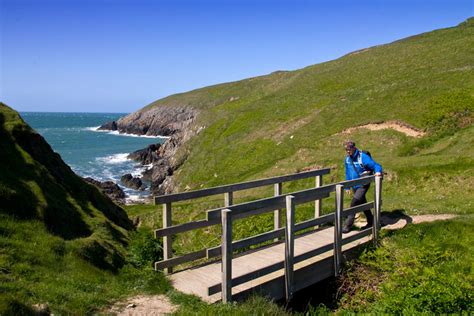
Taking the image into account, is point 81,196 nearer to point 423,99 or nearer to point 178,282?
point 178,282

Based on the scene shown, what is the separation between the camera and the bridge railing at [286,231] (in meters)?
8.72

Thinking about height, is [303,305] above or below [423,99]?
below

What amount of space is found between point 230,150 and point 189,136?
2234 centimetres

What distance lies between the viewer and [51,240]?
10203mm

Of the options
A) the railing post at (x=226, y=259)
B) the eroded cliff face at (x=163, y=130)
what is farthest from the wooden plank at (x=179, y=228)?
the eroded cliff face at (x=163, y=130)

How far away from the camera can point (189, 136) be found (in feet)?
211

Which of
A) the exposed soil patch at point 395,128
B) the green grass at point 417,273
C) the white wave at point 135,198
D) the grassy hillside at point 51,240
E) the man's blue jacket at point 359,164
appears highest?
the exposed soil patch at point 395,128

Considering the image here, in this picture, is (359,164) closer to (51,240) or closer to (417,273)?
(417,273)

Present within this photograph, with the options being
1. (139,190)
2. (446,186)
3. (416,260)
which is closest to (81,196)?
(416,260)

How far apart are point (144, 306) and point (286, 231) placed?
3656mm

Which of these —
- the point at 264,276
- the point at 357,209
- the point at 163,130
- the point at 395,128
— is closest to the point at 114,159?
the point at 163,130

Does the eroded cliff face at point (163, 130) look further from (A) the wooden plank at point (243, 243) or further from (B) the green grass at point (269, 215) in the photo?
(A) the wooden plank at point (243, 243)

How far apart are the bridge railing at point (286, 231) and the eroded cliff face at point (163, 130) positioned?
1301 inches

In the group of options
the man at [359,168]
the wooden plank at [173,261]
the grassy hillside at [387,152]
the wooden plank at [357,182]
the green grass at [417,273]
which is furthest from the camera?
the man at [359,168]
